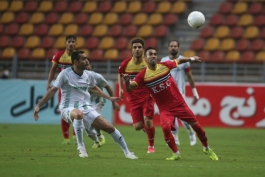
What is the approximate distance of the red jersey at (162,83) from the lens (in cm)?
1135

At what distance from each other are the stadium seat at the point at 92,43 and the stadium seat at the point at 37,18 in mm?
3041

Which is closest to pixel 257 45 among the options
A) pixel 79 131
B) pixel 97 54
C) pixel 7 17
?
pixel 97 54

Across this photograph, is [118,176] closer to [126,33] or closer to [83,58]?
[83,58]

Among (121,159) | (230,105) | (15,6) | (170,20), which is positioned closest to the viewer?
(121,159)

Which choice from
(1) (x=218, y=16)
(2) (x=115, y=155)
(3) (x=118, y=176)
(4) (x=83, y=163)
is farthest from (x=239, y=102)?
(3) (x=118, y=176)

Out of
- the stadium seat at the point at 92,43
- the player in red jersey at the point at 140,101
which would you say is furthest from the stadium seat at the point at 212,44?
the player in red jersey at the point at 140,101

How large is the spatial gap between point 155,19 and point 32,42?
5346 mm

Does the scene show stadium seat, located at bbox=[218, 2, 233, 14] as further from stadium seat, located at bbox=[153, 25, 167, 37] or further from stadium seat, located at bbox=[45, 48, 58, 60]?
stadium seat, located at bbox=[45, 48, 58, 60]

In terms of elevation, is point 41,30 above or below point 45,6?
below

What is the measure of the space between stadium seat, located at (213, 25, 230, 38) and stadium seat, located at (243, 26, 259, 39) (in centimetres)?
71

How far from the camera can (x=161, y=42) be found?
27.7 meters

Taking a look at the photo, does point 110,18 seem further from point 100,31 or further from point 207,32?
point 207,32

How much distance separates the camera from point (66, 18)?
2938cm

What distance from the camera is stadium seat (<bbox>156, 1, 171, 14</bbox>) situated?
92.5 feet
